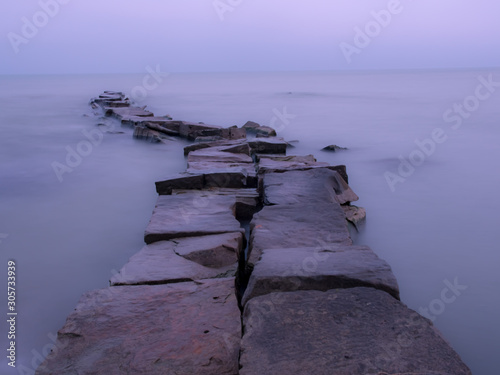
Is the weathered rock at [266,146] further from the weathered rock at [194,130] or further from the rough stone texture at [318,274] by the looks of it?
the rough stone texture at [318,274]

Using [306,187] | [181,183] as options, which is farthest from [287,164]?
[181,183]

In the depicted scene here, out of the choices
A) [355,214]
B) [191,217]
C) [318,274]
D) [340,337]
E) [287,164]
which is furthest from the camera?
[287,164]

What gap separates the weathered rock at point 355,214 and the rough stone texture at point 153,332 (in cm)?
169

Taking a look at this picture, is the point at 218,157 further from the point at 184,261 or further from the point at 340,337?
the point at 340,337

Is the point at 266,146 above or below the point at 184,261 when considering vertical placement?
above

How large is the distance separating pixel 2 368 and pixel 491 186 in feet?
15.9

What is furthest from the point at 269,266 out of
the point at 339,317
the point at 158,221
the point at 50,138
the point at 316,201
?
the point at 50,138

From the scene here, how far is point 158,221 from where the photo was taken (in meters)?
3.27

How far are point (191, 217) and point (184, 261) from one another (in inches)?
29.3

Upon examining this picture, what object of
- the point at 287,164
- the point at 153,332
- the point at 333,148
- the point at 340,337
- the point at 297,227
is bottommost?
the point at 153,332

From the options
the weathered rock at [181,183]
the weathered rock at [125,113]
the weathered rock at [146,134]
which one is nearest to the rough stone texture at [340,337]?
the weathered rock at [181,183]

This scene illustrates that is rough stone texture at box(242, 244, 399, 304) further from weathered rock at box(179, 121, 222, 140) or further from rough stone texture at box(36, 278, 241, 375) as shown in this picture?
weathered rock at box(179, 121, 222, 140)

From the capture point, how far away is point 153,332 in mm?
1961

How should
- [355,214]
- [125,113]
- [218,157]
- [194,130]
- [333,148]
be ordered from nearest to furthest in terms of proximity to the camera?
[355,214] < [218,157] < [333,148] < [194,130] < [125,113]
